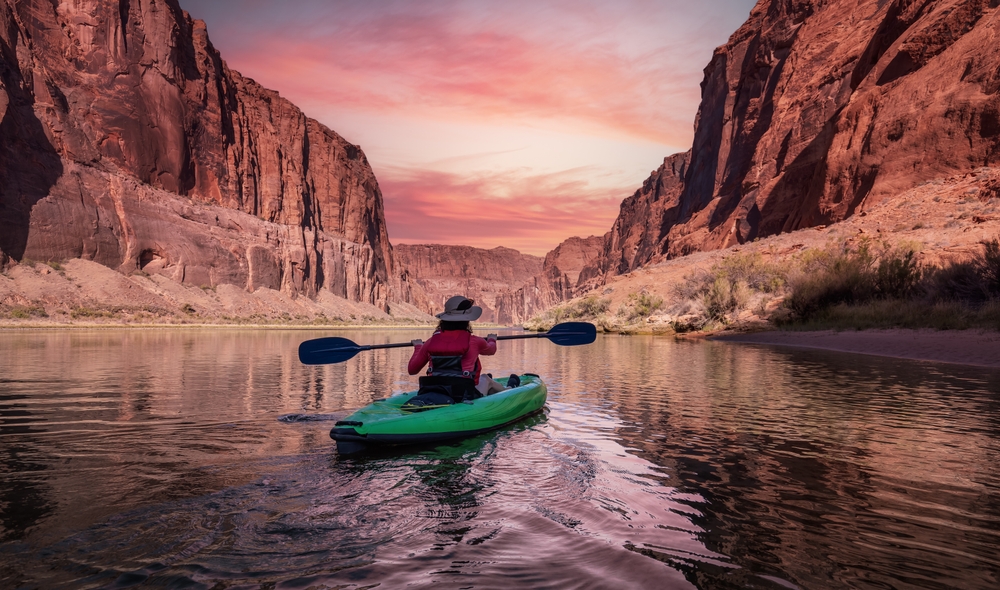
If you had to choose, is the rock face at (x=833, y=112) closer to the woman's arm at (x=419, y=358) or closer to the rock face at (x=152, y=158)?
the woman's arm at (x=419, y=358)

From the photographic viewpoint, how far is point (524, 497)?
5027 millimetres

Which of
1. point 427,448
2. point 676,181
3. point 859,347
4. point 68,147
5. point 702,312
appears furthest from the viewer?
point 676,181

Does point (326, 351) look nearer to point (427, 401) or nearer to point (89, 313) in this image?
point (427, 401)

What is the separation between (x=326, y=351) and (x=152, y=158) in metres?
86.3

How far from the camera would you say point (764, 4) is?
80.4m

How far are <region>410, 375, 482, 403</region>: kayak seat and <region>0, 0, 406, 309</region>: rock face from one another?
6586 centimetres

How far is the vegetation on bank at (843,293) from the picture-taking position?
64.2ft

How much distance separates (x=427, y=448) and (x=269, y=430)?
7.54ft

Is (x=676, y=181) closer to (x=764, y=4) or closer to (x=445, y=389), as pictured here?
(x=764, y=4)

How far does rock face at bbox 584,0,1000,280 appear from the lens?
114ft

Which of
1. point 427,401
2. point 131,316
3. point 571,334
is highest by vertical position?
point 131,316

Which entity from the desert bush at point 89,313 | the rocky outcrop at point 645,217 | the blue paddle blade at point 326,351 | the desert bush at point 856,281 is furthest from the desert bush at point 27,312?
the rocky outcrop at point 645,217

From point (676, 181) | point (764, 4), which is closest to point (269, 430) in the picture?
point (764, 4)

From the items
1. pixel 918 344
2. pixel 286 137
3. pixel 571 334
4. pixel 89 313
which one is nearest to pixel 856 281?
pixel 918 344
